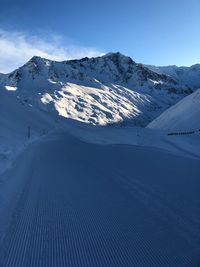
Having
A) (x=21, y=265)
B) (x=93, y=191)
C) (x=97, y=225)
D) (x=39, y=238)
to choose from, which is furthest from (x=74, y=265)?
(x=93, y=191)

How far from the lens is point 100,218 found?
26.4 ft

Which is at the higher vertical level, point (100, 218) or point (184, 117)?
point (184, 117)

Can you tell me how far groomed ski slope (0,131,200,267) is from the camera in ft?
20.1

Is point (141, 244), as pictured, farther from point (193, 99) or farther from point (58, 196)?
point (193, 99)

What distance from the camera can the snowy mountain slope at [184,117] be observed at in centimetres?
5601

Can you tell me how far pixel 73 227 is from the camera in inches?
293

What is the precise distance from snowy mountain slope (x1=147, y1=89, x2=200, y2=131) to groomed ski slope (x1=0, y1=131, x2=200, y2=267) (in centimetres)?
4219

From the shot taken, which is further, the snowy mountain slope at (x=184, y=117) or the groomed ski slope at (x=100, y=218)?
the snowy mountain slope at (x=184, y=117)

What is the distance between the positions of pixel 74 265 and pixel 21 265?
81 centimetres

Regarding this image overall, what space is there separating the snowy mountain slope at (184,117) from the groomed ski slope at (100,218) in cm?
4219

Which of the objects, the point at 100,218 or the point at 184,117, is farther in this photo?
the point at 184,117

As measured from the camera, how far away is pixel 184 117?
2382 inches

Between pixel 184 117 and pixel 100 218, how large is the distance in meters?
54.4

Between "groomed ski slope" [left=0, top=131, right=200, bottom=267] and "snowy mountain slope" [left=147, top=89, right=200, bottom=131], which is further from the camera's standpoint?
"snowy mountain slope" [left=147, top=89, right=200, bottom=131]
